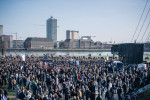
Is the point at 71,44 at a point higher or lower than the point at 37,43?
lower

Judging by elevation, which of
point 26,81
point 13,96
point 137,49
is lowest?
point 13,96

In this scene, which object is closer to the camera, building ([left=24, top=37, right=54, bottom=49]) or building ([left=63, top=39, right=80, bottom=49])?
building ([left=24, top=37, right=54, bottom=49])

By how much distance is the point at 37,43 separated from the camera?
6294 inches

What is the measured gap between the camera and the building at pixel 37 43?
154m

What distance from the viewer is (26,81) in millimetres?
15602

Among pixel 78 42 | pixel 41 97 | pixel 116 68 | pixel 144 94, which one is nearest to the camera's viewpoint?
pixel 41 97

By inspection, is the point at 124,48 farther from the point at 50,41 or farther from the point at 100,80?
the point at 50,41

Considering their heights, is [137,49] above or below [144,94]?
above

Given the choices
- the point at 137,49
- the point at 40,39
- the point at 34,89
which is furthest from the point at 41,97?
the point at 40,39

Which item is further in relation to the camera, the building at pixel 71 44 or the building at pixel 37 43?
the building at pixel 71 44

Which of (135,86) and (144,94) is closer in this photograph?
(144,94)

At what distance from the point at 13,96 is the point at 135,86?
1042 cm

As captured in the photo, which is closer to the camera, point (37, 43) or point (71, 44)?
point (37, 43)

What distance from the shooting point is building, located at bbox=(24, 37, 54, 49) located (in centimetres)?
15362
